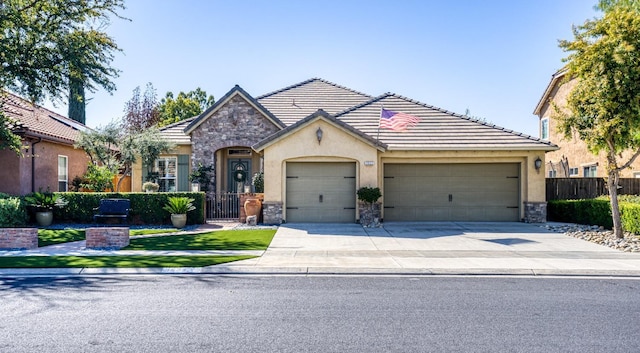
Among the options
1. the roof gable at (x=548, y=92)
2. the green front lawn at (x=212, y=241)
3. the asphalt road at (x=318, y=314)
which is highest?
the roof gable at (x=548, y=92)

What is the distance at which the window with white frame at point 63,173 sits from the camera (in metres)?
22.2

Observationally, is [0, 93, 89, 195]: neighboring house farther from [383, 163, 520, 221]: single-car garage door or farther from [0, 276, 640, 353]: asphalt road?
[383, 163, 520, 221]: single-car garage door

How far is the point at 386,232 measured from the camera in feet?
49.8

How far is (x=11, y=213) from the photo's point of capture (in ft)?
50.6

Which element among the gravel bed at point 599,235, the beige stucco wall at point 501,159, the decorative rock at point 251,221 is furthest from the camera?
the beige stucco wall at point 501,159

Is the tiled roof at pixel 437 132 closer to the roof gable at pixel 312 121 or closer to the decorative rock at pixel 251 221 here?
the roof gable at pixel 312 121

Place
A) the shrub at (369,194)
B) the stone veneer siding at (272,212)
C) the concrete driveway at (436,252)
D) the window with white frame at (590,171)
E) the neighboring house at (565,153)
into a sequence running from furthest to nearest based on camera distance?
the window with white frame at (590,171) → the neighboring house at (565,153) → the stone veneer siding at (272,212) → the shrub at (369,194) → the concrete driveway at (436,252)

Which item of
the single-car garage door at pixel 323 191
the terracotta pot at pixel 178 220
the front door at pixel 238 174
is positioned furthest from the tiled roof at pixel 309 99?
the terracotta pot at pixel 178 220

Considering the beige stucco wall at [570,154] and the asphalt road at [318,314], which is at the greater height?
the beige stucco wall at [570,154]

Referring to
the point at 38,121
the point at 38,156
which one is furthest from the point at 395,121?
the point at 38,121

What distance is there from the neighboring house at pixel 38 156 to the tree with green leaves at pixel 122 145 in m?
1.66

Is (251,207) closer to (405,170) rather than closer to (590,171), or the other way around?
(405,170)

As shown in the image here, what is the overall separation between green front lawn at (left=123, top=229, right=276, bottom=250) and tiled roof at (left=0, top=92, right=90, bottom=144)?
9.39m

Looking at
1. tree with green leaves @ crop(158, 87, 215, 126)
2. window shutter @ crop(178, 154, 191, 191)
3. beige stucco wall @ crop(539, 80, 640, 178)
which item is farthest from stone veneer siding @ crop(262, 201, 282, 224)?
tree with green leaves @ crop(158, 87, 215, 126)
